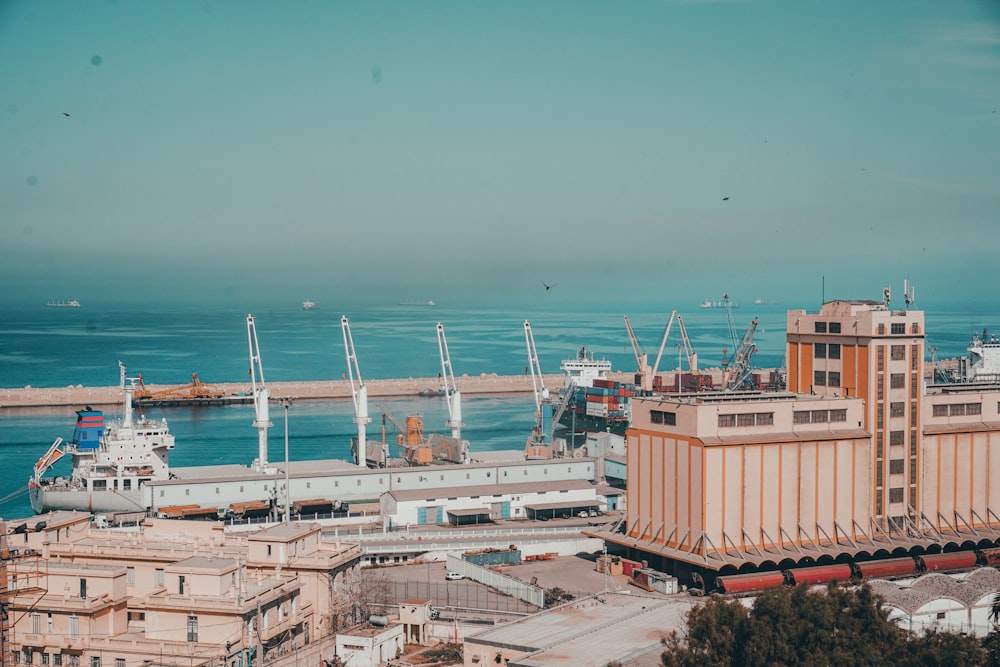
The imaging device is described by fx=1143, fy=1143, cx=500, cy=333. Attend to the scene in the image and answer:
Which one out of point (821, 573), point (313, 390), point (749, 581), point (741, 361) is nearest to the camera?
point (749, 581)

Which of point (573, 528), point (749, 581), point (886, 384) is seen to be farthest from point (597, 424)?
point (749, 581)

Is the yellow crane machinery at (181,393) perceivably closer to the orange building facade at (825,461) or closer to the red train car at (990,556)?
the orange building facade at (825,461)

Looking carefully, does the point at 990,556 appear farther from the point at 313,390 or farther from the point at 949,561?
the point at 313,390

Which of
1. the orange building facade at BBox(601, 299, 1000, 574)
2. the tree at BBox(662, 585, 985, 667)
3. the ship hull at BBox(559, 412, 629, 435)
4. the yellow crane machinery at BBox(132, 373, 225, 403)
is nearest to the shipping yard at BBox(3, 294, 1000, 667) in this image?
the orange building facade at BBox(601, 299, 1000, 574)

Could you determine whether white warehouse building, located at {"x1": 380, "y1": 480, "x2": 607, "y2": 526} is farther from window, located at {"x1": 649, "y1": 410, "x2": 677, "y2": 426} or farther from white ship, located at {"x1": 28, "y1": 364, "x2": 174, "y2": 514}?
window, located at {"x1": 649, "y1": 410, "x2": 677, "y2": 426}

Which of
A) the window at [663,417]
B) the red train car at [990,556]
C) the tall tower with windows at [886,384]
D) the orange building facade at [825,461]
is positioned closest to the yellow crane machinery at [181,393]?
the orange building facade at [825,461]

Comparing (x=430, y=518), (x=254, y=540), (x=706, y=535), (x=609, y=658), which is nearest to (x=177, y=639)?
(x=254, y=540)

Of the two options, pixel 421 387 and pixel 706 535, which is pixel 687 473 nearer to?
pixel 706 535
